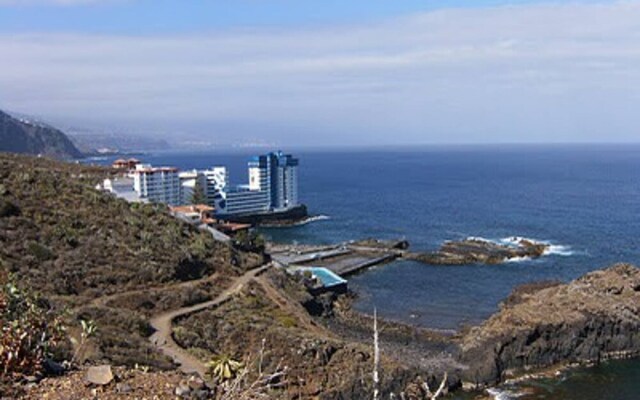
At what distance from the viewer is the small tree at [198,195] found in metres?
91.4

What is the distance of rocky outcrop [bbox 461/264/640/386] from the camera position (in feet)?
121

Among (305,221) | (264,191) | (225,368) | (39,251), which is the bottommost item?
(305,221)

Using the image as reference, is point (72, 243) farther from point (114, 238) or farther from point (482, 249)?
point (482, 249)

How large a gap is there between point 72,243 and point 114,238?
325cm

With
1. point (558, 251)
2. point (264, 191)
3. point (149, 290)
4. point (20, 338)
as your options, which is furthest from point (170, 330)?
point (264, 191)

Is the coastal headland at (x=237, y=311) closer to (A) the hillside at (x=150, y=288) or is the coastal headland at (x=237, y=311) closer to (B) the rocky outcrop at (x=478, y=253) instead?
(A) the hillside at (x=150, y=288)

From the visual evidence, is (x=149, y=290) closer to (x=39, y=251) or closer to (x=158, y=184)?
(x=39, y=251)

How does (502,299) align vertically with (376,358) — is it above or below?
below

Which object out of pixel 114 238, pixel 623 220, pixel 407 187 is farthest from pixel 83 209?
pixel 407 187

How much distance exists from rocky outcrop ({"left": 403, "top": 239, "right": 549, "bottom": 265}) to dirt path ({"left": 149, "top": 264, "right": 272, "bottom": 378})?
26839mm

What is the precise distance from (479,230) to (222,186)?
37832 millimetres

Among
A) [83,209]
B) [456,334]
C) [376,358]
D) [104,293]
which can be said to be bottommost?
[456,334]

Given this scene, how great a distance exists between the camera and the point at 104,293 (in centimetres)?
3572

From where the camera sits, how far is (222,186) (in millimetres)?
98938
